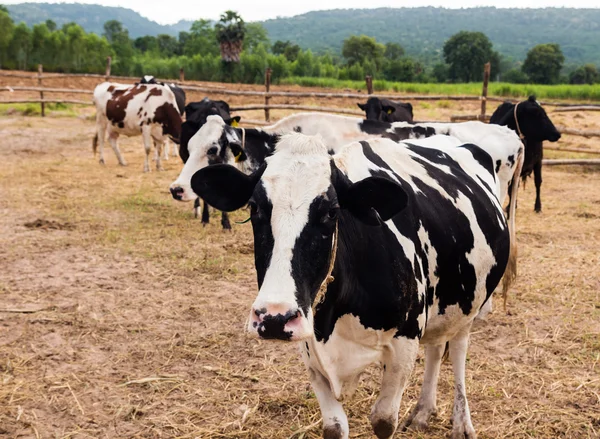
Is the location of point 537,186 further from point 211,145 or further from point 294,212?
point 294,212

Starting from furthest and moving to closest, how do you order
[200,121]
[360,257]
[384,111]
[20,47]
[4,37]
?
[20,47] → [4,37] → [384,111] → [200,121] → [360,257]

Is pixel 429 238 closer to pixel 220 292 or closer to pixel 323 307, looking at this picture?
pixel 323 307

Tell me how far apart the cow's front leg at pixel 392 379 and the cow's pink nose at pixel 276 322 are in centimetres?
70

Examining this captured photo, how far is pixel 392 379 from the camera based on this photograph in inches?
97.8

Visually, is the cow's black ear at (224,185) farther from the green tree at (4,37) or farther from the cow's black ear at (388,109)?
the green tree at (4,37)

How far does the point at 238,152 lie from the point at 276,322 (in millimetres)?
4529

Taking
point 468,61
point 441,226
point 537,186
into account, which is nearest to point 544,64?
point 468,61

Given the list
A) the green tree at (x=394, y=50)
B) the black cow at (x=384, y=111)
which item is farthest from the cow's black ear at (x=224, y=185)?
the green tree at (x=394, y=50)

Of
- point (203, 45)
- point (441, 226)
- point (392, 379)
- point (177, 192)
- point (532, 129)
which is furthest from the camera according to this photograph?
point (203, 45)

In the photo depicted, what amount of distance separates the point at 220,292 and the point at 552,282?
301 cm

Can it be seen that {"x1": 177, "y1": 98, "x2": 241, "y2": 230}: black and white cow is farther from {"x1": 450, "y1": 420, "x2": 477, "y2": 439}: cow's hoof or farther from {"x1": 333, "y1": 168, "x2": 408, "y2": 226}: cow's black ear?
{"x1": 333, "y1": 168, "x2": 408, "y2": 226}: cow's black ear

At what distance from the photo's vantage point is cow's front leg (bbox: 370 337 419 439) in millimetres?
2443

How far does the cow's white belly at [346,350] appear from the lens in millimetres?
2348

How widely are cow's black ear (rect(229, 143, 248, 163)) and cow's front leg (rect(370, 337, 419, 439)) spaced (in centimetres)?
401
